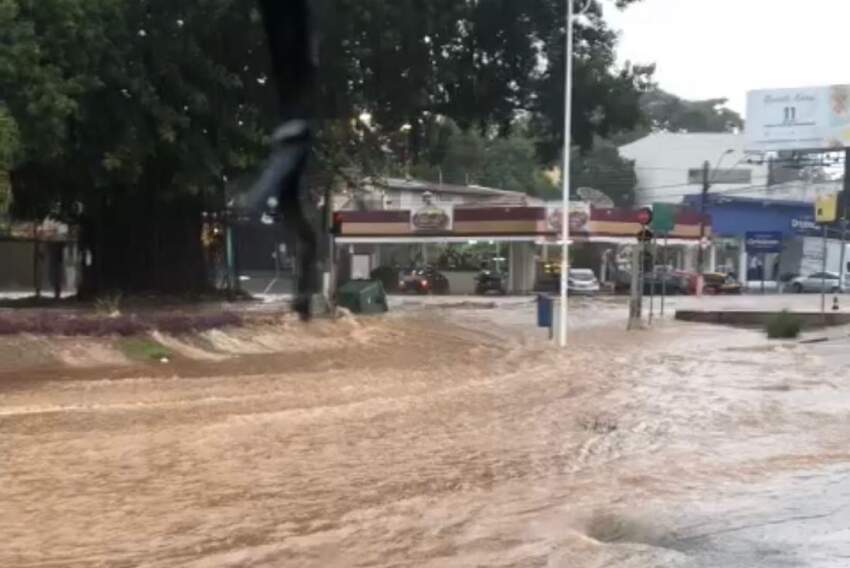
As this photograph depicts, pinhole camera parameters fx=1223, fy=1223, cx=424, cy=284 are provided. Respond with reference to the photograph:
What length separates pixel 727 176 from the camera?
3046 inches

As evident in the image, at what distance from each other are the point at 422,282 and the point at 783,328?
2256cm

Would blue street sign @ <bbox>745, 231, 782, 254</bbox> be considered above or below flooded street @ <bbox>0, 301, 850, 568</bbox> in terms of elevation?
above

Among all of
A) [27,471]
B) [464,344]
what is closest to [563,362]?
[464,344]

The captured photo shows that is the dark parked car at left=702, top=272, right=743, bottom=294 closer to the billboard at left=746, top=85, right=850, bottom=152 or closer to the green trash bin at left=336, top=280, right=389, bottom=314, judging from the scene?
the billboard at left=746, top=85, right=850, bottom=152

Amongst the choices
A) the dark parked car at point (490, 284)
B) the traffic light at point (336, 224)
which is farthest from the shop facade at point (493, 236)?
the traffic light at point (336, 224)

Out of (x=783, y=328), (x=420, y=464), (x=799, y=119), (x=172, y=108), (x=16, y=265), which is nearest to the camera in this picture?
(x=420, y=464)

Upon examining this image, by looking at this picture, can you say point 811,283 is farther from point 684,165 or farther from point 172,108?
point 172,108

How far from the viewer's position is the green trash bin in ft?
94.2

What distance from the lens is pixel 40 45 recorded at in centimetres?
2194

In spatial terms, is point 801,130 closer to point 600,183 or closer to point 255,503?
point 600,183

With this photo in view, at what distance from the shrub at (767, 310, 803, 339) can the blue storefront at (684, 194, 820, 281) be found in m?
30.2

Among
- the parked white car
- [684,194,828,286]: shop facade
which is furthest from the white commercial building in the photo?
the parked white car

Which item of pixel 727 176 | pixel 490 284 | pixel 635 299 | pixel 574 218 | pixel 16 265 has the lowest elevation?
pixel 490 284

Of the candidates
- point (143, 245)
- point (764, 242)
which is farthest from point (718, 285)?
point (143, 245)
